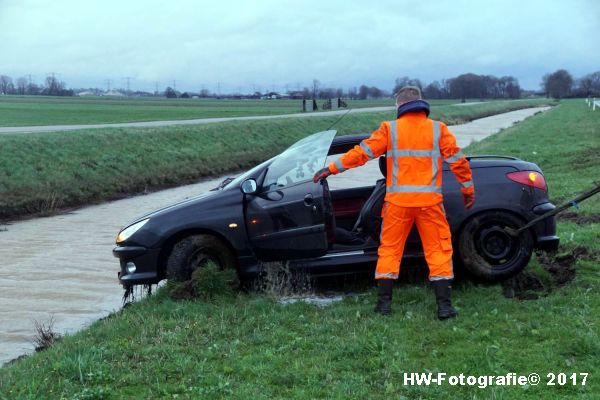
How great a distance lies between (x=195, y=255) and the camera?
21.4 feet

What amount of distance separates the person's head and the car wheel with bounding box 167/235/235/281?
218cm

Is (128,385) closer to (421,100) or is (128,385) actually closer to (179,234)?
(179,234)

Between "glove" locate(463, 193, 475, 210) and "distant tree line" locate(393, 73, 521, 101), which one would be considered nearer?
"glove" locate(463, 193, 475, 210)

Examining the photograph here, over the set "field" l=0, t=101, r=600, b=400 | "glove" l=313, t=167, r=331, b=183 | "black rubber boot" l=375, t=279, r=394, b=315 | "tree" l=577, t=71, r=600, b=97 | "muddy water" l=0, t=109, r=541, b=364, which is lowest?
"muddy water" l=0, t=109, r=541, b=364

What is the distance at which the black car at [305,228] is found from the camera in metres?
6.32

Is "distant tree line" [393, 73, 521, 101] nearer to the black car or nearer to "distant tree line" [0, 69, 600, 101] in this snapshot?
"distant tree line" [0, 69, 600, 101]

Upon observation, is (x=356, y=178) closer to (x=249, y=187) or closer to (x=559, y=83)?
(x=249, y=187)

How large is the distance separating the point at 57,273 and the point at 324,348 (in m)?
5.73

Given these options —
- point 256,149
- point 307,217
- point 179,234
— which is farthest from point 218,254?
point 256,149

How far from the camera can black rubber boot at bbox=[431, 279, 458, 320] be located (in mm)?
5306

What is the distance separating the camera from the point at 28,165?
1769cm

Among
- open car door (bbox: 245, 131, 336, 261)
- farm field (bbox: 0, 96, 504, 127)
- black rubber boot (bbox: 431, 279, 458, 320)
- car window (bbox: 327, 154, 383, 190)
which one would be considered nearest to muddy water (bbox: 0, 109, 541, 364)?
open car door (bbox: 245, 131, 336, 261)

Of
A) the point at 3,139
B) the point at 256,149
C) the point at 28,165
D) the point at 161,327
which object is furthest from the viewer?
the point at 256,149

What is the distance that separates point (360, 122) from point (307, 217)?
40.9 m
